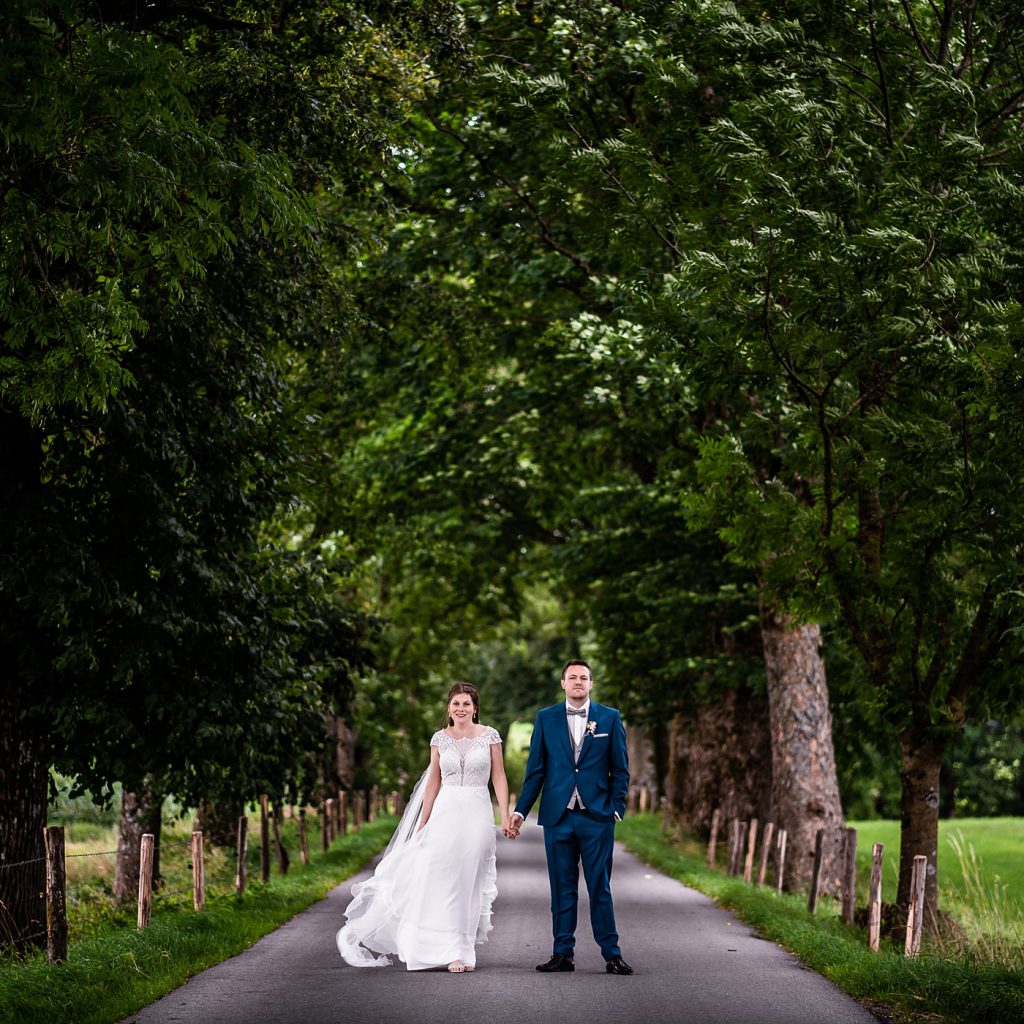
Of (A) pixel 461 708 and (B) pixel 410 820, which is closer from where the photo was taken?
(A) pixel 461 708

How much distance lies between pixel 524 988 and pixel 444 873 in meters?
1.16

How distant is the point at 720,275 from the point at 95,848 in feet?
73.0

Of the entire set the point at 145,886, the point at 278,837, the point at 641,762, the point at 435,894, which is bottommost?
the point at 641,762

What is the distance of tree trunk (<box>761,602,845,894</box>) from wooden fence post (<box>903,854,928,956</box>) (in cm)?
782

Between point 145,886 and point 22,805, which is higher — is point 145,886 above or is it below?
below

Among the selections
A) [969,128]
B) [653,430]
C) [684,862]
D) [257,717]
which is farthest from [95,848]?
[969,128]

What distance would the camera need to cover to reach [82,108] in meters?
7.93

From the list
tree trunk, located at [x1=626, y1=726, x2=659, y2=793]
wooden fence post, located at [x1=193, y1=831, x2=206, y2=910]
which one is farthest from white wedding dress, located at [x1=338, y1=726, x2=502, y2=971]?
tree trunk, located at [x1=626, y1=726, x2=659, y2=793]

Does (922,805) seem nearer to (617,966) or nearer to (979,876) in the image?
(617,966)

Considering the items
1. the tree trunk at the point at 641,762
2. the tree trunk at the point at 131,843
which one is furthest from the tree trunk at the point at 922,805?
the tree trunk at the point at 641,762

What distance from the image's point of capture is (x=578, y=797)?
984 cm

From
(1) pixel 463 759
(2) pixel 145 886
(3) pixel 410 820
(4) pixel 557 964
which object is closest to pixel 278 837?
(2) pixel 145 886

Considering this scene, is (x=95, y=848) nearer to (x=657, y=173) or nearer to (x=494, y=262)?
(x=494, y=262)

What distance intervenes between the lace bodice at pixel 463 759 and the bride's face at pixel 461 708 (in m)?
0.16
